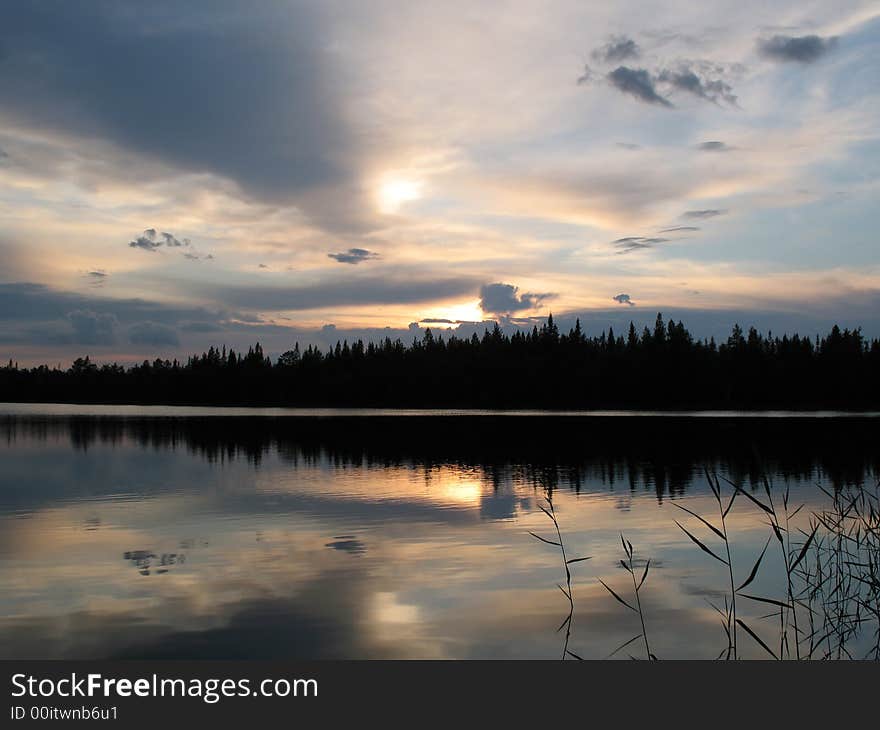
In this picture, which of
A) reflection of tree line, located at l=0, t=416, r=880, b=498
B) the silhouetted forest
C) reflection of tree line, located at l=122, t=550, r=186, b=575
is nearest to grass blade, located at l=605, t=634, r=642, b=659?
reflection of tree line, located at l=122, t=550, r=186, b=575

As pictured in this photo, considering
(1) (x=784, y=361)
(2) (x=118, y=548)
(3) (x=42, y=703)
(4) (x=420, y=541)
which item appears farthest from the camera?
(1) (x=784, y=361)

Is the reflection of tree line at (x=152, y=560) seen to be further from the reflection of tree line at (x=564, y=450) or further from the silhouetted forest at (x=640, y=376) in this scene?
the silhouetted forest at (x=640, y=376)

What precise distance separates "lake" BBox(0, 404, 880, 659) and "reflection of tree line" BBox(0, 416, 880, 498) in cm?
47

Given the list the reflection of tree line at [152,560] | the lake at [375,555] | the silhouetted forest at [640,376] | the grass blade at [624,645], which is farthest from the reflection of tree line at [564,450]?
the silhouetted forest at [640,376]

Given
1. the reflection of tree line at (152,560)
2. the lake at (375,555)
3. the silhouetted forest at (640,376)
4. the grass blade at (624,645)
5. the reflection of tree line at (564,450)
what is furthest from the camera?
the silhouetted forest at (640,376)

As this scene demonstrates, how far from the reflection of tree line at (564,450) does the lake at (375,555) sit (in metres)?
0.47

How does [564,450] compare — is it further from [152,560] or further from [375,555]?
[152,560]

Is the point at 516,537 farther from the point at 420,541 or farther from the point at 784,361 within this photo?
the point at 784,361

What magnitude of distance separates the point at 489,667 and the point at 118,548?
11629mm

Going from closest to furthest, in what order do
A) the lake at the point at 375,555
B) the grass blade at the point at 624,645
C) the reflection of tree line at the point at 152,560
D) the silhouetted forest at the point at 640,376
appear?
1. the grass blade at the point at 624,645
2. the lake at the point at 375,555
3. the reflection of tree line at the point at 152,560
4. the silhouetted forest at the point at 640,376

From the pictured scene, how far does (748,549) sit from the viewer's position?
1833 cm

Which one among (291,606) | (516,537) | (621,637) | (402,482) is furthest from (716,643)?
(402,482)

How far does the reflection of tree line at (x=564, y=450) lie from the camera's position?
33594mm

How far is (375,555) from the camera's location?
17312 millimetres
